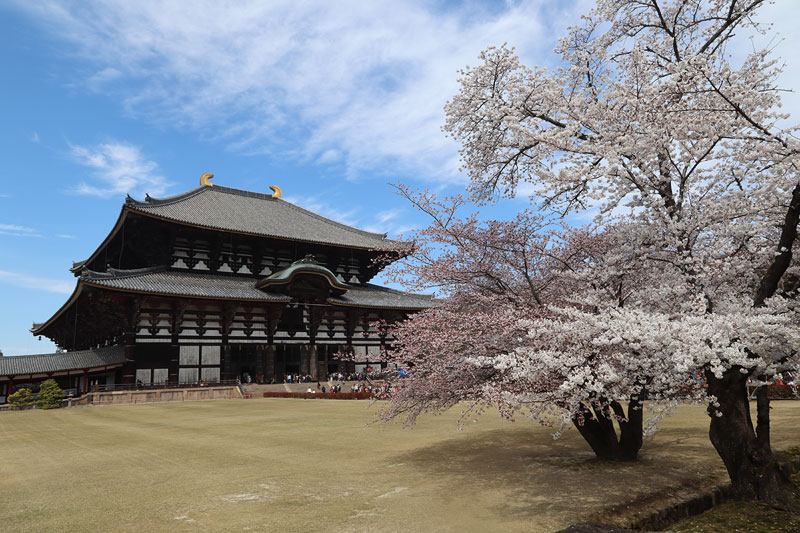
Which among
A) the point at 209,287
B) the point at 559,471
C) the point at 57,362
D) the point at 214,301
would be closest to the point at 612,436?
the point at 559,471

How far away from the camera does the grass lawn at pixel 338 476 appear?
647cm

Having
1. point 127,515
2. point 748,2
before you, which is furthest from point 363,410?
point 748,2

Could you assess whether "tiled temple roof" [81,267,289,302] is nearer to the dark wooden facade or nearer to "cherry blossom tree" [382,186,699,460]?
the dark wooden facade

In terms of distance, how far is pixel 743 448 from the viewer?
731 centimetres

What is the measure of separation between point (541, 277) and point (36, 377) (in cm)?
2917

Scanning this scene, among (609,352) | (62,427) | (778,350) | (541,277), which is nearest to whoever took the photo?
(778,350)

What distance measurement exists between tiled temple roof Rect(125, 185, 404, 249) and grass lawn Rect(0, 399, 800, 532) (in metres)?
18.4

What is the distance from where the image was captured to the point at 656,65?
850 cm

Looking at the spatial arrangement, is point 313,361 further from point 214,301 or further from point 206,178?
point 206,178

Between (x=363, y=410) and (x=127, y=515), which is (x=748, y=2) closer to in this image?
(x=127, y=515)

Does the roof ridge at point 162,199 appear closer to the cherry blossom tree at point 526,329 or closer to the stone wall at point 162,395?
the stone wall at point 162,395

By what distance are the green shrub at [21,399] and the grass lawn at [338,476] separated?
11.6 m

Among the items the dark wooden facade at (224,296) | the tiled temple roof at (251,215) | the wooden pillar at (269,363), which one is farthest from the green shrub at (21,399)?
the wooden pillar at (269,363)

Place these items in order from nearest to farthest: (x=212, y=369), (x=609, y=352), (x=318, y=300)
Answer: (x=609, y=352) < (x=212, y=369) < (x=318, y=300)
